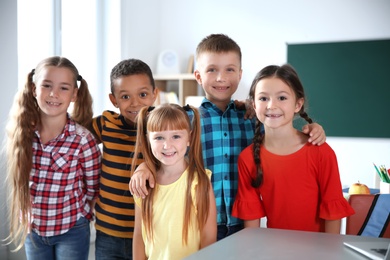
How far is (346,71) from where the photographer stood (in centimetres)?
455

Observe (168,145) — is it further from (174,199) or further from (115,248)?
(115,248)

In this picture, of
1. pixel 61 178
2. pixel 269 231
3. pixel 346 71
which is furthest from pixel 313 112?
pixel 269 231

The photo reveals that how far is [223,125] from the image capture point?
→ 5.95 feet

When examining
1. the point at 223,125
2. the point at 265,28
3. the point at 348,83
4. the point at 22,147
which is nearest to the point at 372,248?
the point at 223,125

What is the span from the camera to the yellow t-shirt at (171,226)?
4.83 feet

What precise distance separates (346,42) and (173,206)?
3.65 meters

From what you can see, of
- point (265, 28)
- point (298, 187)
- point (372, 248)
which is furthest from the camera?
point (265, 28)

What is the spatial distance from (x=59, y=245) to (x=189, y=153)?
0.72m

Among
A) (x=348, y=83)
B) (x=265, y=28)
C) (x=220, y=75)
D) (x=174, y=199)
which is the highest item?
(x=265, y=28)

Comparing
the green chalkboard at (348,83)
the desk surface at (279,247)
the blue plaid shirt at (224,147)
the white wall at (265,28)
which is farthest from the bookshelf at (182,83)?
the desk surface at (279,247)

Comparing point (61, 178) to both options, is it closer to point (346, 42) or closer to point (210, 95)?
point (210, 95)

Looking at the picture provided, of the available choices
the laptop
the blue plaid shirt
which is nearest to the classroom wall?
the blue plaid shirt

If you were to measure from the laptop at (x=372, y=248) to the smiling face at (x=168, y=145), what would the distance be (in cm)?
85

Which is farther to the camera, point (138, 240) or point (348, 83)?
point (348, 83)
